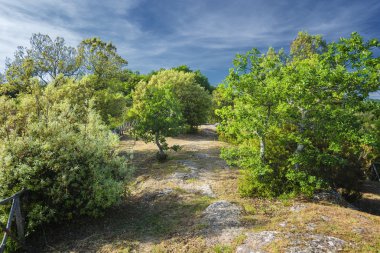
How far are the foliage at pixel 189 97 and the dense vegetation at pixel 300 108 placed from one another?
20.7 m

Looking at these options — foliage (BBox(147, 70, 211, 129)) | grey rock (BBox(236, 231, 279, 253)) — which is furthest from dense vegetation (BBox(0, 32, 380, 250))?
foliage (BBox(147, 70, 211, 129))

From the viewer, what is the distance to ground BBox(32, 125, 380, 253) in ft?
26.6

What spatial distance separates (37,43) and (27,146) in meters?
19.8

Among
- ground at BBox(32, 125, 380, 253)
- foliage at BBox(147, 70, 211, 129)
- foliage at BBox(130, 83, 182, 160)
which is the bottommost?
ground at BBox(32, 125, 380, 253)

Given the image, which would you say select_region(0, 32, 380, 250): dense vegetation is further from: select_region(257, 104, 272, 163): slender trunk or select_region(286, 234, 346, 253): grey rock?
select_region(286, 234, 346, 253): grey rock

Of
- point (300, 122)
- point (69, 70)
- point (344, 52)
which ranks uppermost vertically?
point (69, 70)

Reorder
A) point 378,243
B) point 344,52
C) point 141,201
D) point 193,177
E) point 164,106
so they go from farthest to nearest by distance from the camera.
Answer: point 164,106 → point 193,177 → point 141,201 → point 344,52 → point 378,243

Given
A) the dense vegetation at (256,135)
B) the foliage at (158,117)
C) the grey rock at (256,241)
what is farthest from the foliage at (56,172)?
the foliage at (158,117)

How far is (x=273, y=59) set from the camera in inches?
505

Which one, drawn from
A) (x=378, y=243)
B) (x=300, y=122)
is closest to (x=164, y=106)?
(x=300, y=122)

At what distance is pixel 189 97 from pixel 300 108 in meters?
23.2

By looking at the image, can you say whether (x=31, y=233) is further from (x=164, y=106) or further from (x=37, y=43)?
(x=37, y=43)

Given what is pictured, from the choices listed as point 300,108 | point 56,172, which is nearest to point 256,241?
point 300,108

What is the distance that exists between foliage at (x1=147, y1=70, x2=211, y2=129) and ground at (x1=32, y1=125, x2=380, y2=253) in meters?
20.8
